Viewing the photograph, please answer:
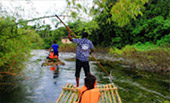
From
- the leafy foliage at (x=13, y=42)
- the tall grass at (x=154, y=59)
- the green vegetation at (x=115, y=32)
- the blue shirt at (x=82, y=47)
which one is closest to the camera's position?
the green vegetation at (x=115, y=32)

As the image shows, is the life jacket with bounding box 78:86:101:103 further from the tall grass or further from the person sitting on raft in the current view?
the tall grass

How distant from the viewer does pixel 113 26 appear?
25.4 meters

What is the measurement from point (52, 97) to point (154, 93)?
371cm

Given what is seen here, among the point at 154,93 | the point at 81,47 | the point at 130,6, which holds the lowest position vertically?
the point at 154,93

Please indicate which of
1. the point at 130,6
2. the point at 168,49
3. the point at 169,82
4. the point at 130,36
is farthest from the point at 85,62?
the point at 130,36

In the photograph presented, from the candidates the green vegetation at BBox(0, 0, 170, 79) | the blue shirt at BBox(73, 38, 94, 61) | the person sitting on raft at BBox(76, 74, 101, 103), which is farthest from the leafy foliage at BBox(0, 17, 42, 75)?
the person sitting on raft at BBox(76, 74, 101, 103)

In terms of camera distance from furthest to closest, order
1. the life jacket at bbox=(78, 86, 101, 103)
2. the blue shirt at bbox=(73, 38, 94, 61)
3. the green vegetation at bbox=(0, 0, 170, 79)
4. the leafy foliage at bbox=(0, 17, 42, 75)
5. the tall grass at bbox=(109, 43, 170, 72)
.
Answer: the tall grass at bbox=(109, 43, 170, 72) < the leafy foliage at bbox=(0, 17, 42, 75) < the blue shirt at bbox=(73, 38, 94, 61) < the green vegetation at bbox=(0, 0, 170, 79) < the life jacket at bbox=(78, 86, 101, 103)

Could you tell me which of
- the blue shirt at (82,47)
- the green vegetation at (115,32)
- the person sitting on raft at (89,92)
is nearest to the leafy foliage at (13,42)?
the green vegetation at (115,32)

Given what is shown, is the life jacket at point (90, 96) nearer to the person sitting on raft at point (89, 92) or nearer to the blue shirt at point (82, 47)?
the person sitting on raft at point (89, 92)

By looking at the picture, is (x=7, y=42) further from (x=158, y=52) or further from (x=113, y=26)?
(x=113, y=26)

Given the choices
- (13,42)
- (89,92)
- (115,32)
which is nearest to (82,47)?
(89,92)

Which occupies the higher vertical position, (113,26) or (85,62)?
(113,26)

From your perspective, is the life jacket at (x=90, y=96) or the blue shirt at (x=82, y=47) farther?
the blue shirt at (x=82, y=47)

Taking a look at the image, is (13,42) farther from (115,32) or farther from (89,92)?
(115,32)
